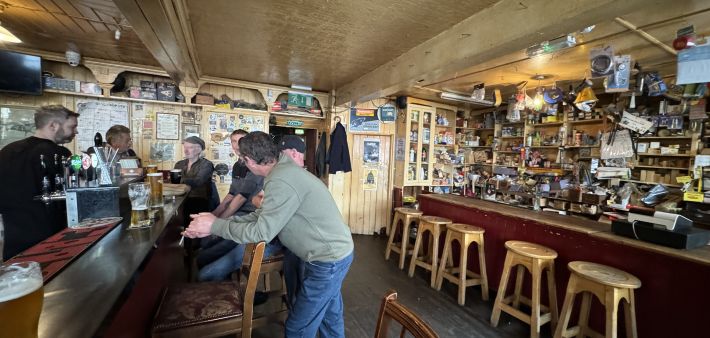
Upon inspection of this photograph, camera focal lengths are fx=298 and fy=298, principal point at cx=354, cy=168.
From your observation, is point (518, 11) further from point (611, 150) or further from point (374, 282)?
point (611, 150)

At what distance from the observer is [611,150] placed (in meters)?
4.14

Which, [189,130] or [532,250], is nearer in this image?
[532,250]

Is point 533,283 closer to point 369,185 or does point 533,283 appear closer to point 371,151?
point 369,185

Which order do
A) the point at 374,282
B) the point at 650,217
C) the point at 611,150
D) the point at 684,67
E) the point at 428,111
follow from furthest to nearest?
the point at 428,111
the point at 611,150
the point at 374,282
the point at 650,217
the point at 684,67

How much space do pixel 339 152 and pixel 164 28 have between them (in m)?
3.11

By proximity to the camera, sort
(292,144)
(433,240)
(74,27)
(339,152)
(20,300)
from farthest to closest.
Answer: (339,152) → (433,240) → (74,27) → (292,144) → (20,300)

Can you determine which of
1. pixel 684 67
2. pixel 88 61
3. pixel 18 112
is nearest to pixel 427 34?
pixel 684 67

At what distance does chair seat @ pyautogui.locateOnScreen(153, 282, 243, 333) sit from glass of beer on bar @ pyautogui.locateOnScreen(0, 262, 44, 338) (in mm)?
866

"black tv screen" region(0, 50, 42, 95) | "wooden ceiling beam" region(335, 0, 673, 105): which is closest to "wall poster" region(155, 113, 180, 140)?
"black tv screen" region(0, 50, 42, 95)

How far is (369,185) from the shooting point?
532cm

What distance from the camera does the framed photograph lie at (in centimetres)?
420

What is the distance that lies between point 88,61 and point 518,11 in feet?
15.0

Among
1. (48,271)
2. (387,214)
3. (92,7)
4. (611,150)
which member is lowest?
(387,214)

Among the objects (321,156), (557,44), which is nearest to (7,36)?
(321,156)
